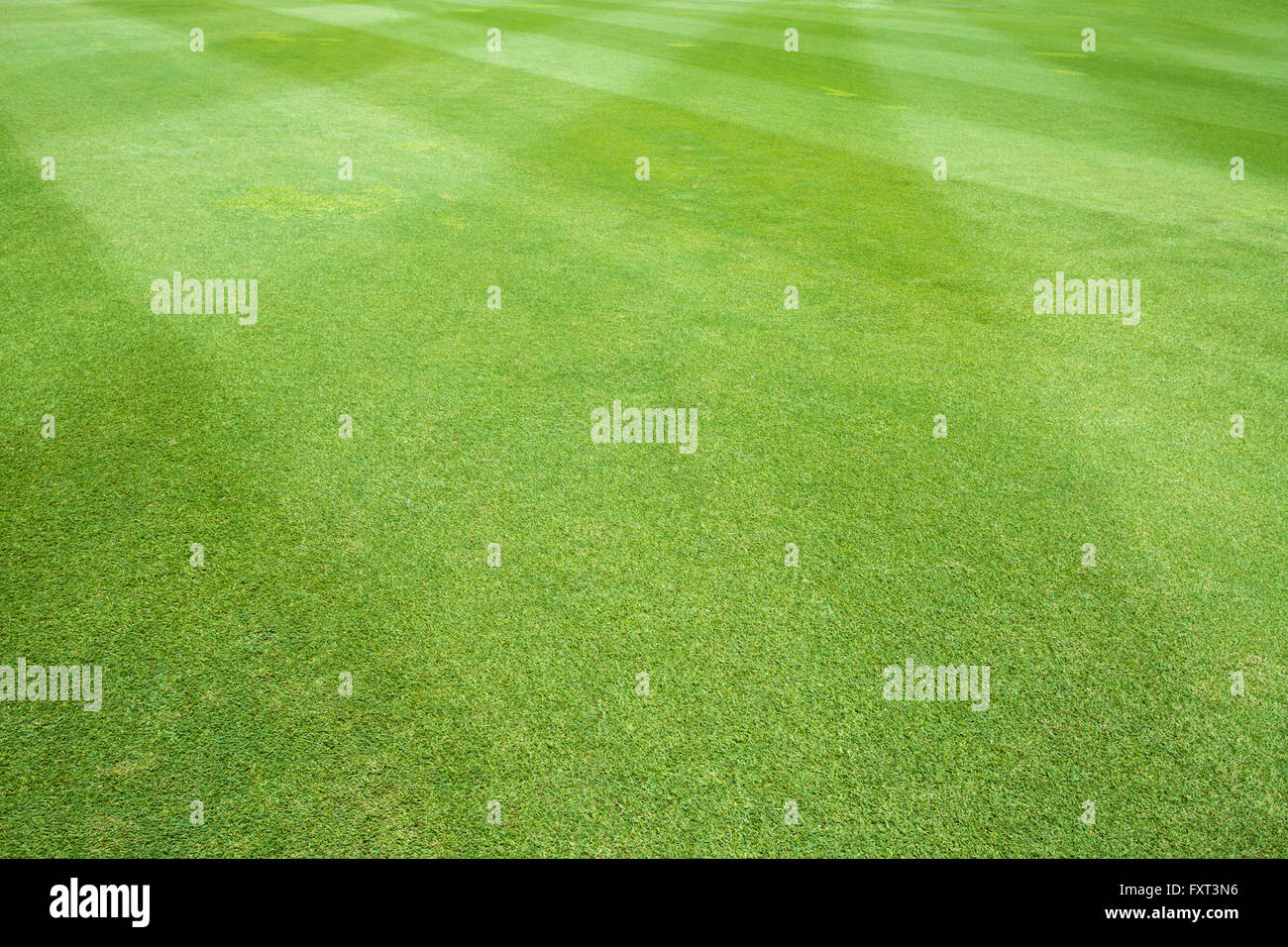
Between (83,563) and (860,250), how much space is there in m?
6.41

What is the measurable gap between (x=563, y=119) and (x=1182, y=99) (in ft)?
34.8

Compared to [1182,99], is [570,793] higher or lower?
lower

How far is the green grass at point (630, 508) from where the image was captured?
10.4 feet

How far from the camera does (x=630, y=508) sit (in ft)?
15.1

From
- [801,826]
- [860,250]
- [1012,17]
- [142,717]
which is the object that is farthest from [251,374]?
[1012,17]

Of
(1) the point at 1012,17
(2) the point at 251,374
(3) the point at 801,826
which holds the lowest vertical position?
(3) the point at 801,826

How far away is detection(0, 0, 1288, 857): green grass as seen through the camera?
3.18 m

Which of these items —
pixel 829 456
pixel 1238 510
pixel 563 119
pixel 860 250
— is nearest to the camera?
pixel 1238 510

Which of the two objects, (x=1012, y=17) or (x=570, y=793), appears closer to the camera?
(x=570, y=793)

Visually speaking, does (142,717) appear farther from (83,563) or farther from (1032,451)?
(1032,451)

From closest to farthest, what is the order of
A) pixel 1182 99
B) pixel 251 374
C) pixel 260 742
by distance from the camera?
1. pixel 260 742
2. pixel 251 374
3. pixel 1182 99

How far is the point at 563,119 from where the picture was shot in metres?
12.4

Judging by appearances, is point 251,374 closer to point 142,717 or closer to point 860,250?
point 142,717

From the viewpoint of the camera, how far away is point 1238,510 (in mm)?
4762
